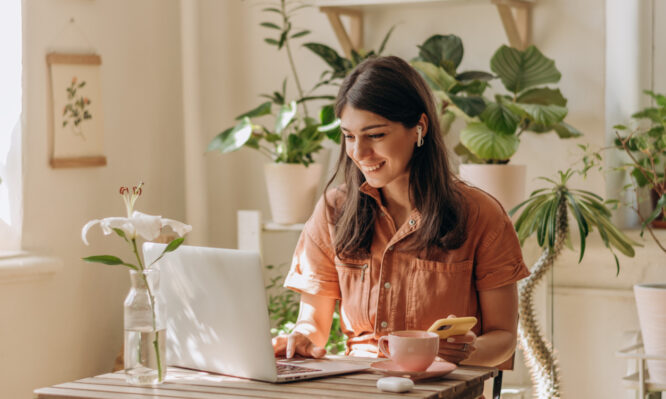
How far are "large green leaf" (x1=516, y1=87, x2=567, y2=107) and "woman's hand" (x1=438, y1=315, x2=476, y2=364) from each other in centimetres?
135

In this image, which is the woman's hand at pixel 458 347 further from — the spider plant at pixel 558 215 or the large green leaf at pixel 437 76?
Result: the large green leaf at pixel 437 76

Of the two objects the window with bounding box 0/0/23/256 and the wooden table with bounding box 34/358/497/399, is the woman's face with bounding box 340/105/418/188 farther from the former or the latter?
the window with bounding box 0/0/23/256

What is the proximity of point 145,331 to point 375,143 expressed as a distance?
2.12 ft

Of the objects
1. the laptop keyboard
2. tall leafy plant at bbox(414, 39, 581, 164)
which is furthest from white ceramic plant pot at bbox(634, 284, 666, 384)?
the laptop keyboard

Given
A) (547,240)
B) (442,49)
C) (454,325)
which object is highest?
(442,49)

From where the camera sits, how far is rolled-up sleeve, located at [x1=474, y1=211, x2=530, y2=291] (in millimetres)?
1920

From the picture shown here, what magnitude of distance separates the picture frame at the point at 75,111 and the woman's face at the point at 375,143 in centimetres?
127

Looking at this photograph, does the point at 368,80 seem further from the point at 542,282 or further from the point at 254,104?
the point at 254,104

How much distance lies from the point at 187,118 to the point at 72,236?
68 cm

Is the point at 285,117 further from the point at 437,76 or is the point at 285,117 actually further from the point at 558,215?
the point at 558,215

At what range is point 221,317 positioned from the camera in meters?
1.61

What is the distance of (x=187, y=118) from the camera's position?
3.38m

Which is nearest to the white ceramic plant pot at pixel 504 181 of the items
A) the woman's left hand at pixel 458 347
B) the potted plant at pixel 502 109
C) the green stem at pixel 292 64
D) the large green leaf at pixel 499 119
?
the potted plant at pixel 502 109

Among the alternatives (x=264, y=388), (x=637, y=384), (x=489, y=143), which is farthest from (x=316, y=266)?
(x=637, y=384)
